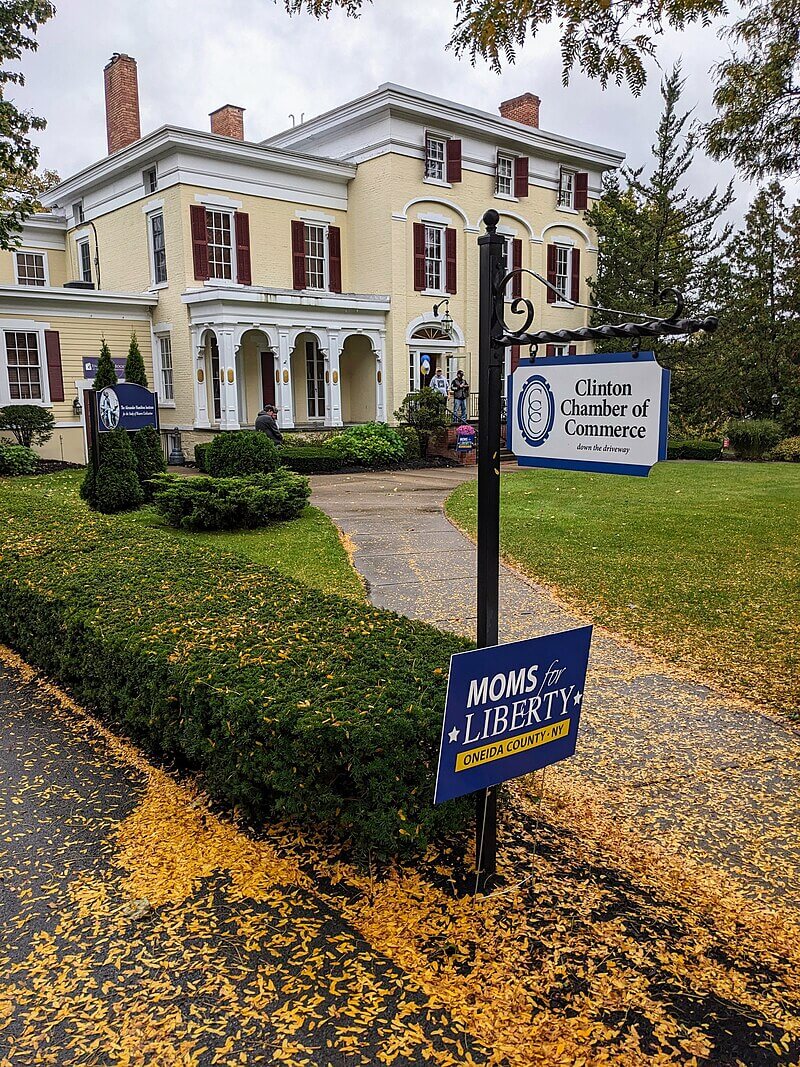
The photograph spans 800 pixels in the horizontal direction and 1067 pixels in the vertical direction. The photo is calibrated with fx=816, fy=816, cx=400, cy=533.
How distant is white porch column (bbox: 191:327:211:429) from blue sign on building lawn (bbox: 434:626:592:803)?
63.0 feet

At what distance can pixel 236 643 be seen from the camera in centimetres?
400

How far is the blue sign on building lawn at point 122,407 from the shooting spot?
1202 cm

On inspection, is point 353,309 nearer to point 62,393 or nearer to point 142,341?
point 142,341

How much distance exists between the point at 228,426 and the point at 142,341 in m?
4.31

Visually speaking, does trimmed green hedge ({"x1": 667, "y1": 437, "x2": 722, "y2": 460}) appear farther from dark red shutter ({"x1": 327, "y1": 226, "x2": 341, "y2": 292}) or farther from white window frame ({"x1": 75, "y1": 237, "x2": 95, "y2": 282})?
white window frame ({"x1": 75, "y1": 237, "x2": 95, "y2": 282})

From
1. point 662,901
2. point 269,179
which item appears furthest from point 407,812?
point 269,179

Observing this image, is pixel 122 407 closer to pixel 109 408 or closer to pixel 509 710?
pixel 109 408

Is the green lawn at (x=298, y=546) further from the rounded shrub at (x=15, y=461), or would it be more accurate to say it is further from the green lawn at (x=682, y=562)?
the rounded shrub at (x=15, y=461)

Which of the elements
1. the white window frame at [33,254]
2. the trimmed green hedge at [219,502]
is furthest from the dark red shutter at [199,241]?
the trimmed green hedge at [219,502]

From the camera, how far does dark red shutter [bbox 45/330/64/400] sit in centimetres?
2044

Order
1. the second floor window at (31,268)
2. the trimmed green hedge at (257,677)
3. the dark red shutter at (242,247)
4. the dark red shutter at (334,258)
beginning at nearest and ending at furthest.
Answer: the trimmed green hedge at (257,677)
the dark red shutter at (242,247)
the dark red shutter at (334,258)
the second floor window at (31,268)

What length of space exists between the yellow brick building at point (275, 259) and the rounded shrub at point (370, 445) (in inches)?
66.2

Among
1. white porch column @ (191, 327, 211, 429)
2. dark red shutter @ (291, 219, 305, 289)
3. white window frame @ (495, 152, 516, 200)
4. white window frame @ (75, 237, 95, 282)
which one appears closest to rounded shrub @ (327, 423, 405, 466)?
white porch column @ (191, 327, 211, 429)

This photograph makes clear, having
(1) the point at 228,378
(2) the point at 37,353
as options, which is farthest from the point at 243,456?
(2) the point at 37,353
